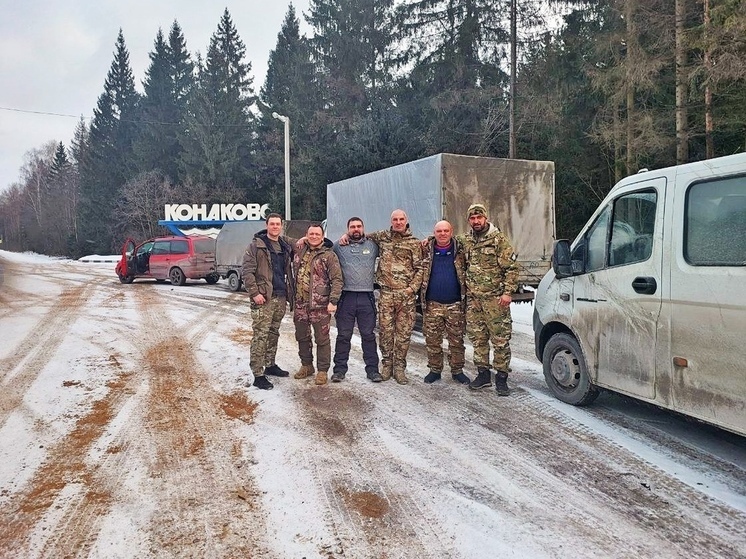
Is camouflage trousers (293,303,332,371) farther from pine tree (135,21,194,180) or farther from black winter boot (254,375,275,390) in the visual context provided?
pine tree (135,21,194,180)

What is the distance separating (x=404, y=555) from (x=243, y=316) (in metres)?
8.44

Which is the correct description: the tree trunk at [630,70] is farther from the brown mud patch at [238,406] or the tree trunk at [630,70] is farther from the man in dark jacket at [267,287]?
the brown mud patch at [238,406]

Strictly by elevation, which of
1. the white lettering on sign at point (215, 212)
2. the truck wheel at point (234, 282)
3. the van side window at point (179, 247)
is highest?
the white lettering on sign at point (215, 212)

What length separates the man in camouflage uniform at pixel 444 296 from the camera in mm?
5488

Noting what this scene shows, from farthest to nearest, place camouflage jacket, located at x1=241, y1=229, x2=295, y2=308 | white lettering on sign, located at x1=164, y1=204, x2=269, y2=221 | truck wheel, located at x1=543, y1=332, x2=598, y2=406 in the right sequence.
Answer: white lettering on sign, located at x1=164, y1=204, x2=269, y2=221 < camouflage jacket, located at x1=241, y1=229, x2=295, y2=308 < truck wheel, located at x1=543, y1=332, x2=598, y2=406

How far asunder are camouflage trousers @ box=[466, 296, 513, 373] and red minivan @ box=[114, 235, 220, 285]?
13246mm

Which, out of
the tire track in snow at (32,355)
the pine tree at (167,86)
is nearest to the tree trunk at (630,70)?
the tire track in snow at (32,355)

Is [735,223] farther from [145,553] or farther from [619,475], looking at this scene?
[145,553]

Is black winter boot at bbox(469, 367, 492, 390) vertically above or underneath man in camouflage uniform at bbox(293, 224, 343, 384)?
underneath

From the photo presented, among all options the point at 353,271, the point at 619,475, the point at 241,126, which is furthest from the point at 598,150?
the point at 241,126

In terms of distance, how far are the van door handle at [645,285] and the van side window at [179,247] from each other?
15.8 metres

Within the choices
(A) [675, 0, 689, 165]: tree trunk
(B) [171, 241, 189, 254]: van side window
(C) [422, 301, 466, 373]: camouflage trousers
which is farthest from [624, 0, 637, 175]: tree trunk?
(B) [171, 241, 189, 254]: van side window

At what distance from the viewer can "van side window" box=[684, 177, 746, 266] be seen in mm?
3221

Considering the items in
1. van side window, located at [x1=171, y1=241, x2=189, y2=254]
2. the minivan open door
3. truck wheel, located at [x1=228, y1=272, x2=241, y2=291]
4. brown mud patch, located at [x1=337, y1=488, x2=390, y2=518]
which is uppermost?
van side window, located at [x1=171, y1=241, x2=189, y2=254]
